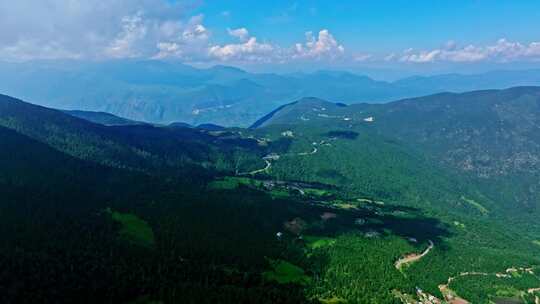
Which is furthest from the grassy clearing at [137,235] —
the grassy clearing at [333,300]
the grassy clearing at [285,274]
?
the grassy clearing at [333,300]

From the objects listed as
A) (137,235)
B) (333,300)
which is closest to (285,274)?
(333,300)

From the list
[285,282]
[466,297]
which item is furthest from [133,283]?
[466,297]

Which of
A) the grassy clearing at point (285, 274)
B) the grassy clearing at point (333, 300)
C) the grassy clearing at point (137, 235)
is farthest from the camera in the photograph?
the grassy clearing at point (137, 235)

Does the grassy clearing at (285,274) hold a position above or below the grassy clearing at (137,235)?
below

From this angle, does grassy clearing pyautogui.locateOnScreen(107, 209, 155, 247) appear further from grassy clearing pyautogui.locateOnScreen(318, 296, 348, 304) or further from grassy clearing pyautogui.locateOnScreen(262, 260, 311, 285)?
grassy clearing pyautogui.locateOnScreen(318, 296, 348, 304)

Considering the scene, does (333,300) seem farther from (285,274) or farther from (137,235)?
(137,235)

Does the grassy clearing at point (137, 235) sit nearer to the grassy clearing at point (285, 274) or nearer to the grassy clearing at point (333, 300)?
the grassy clearing at point (285, 274)

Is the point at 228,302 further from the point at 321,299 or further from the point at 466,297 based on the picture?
the point at 466,297

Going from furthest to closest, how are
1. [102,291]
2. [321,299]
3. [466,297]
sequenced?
[466,297] → [321,299] → [102,291]
